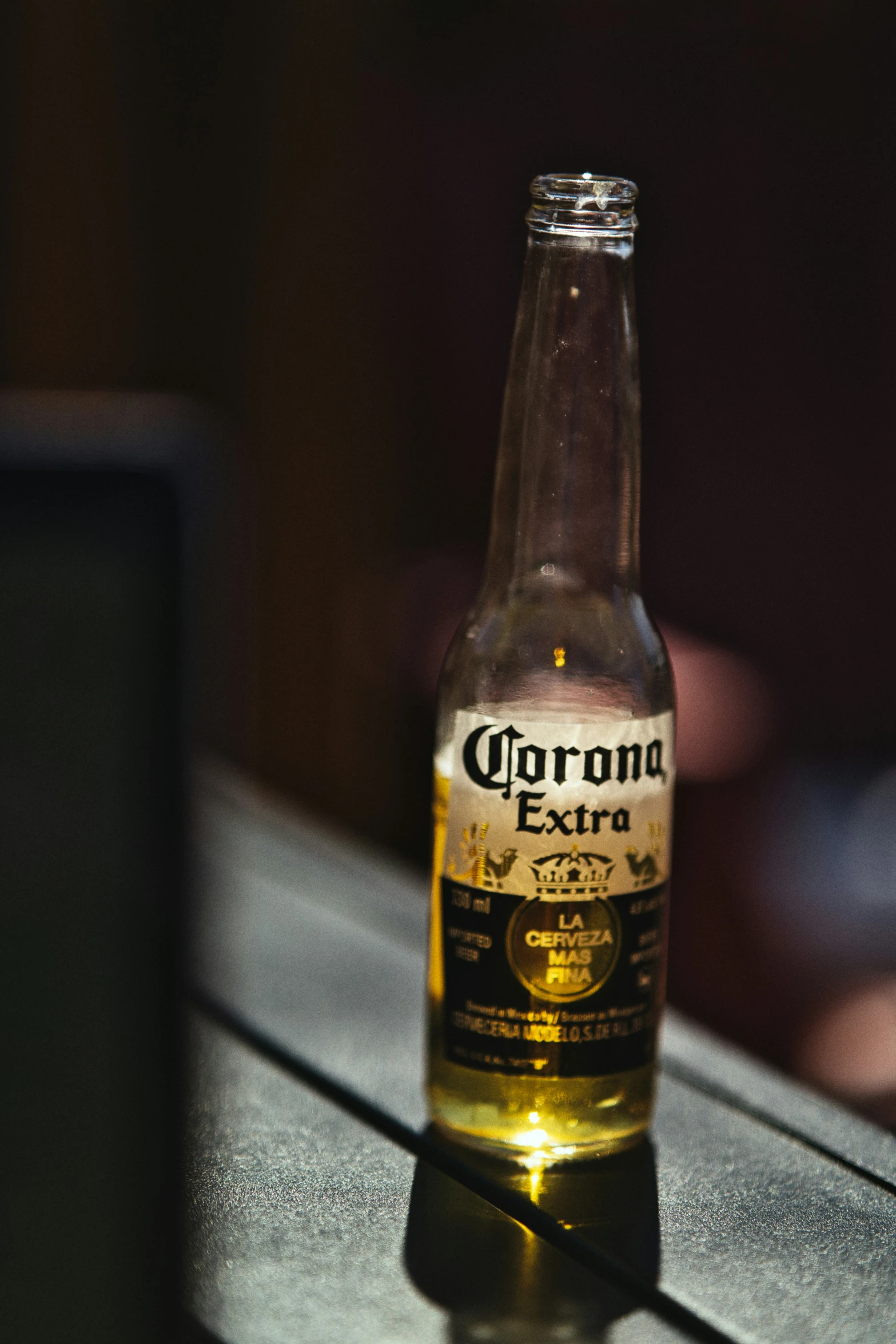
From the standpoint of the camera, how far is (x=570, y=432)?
57cm

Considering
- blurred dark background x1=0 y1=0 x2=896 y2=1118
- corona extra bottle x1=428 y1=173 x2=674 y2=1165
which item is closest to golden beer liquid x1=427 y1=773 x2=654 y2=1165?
corona extra bottle x1=428 y1=173 x2=674 y2=1165

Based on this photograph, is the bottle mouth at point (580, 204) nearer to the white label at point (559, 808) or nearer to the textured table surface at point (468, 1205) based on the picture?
the white label at point (559, 808)

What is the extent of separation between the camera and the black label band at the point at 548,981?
1.73 feet

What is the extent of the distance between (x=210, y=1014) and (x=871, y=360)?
1.58 meters

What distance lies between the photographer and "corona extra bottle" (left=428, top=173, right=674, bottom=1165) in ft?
1.74

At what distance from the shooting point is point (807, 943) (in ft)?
Result: 5.48

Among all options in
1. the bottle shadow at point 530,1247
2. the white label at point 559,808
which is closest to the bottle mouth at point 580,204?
the white label at point 559,808

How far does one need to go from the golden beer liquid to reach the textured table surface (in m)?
0.01

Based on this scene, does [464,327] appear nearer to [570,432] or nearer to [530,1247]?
[570,432]

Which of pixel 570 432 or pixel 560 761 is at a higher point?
pixel 570 432

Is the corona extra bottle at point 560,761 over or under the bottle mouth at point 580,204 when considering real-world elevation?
under

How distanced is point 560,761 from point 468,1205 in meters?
0.15

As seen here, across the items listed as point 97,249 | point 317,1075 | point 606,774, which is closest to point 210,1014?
point 317,1075

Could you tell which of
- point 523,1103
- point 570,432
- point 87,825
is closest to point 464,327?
point 570,432
